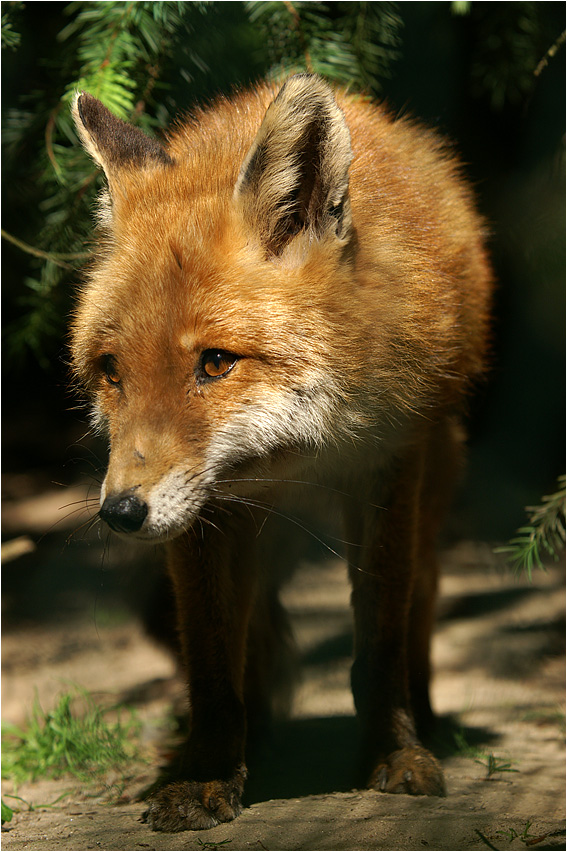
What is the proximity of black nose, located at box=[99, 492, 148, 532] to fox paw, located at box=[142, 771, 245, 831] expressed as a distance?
99 cm

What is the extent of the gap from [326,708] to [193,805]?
1.49m

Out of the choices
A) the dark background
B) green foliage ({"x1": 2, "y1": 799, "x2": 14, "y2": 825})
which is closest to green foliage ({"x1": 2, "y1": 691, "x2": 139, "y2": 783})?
green foliage ({"x1": 2, "y1": 799, "x2": 14, "y2": 825})

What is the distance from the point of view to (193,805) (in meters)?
2.31

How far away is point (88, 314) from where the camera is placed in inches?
88.7

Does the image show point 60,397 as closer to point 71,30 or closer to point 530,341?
point 71,30

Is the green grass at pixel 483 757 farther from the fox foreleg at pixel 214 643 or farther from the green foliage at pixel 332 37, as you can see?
the green foliage at pixel 332 37

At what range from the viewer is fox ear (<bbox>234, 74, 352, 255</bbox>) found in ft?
6.68

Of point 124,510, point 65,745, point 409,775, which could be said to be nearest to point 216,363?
point 124,510

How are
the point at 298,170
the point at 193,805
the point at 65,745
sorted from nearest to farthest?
the point at 298,170, the point at 193,805, the point at 65,745

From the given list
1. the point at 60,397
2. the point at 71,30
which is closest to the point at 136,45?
the point at 71,30

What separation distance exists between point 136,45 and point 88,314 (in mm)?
1234

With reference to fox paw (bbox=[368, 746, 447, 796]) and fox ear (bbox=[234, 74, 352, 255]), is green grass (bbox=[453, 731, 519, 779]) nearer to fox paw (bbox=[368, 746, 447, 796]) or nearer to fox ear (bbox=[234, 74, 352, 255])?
fox paw (bbox=[368, 746, 447, 796])

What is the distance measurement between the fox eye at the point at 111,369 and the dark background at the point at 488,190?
18.8 inches

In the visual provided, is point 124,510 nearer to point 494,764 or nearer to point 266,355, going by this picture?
point 266,355
